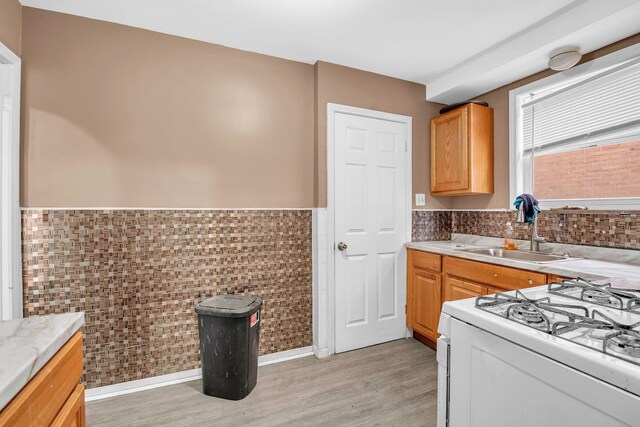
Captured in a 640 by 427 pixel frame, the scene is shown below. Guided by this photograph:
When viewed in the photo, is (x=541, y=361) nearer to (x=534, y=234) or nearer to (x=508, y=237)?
(x=534, y=234)

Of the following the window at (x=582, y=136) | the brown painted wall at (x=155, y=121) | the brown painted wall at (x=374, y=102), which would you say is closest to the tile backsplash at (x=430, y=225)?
the brown painted wall at (x=374, y=102)

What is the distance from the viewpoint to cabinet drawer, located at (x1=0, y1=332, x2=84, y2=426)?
0.66m

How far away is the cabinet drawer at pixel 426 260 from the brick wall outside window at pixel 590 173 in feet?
3.38

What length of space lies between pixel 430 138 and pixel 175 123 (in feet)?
7.92

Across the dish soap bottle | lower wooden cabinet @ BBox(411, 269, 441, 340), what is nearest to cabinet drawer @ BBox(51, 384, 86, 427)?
lower wooden cabinet @ BBox(411, 269, 441, 340)

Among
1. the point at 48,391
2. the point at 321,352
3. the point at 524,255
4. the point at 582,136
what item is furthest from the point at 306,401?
the point at 582,136

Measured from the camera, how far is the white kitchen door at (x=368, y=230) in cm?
272

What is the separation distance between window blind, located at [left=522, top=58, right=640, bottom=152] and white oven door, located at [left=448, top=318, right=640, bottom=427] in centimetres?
218

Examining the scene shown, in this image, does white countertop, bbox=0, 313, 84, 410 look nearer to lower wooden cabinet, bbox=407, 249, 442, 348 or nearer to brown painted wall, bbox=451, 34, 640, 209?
lower wooden cabinet, bbox=407, 249, 442, 348

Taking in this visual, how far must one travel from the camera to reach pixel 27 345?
2.64 feet

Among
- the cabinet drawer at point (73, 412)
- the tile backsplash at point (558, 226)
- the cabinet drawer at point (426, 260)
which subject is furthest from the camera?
the cabinet drawer at point (426, 260)

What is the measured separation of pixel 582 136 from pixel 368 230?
1792 mm

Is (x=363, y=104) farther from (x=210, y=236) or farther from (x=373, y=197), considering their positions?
(x=210, y=236)

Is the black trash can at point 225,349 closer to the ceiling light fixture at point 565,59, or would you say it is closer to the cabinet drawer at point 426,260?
the cabinet drawer at point 426,260
